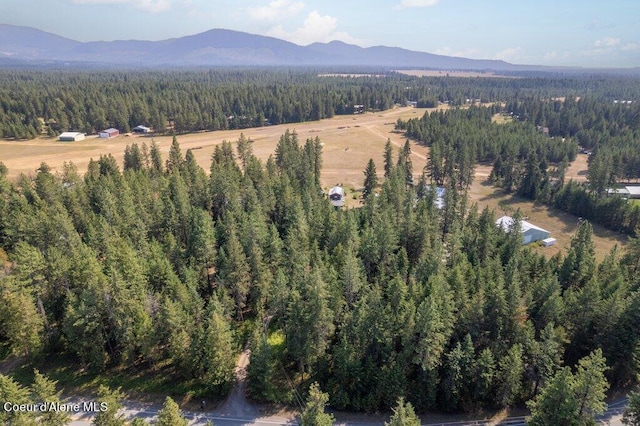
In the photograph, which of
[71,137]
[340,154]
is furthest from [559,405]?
[71,137]

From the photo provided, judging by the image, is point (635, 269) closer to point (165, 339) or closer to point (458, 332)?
point (458, 332)

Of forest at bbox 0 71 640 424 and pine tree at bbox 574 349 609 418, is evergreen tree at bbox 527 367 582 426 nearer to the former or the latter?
forest at bbox 0 71 640 424

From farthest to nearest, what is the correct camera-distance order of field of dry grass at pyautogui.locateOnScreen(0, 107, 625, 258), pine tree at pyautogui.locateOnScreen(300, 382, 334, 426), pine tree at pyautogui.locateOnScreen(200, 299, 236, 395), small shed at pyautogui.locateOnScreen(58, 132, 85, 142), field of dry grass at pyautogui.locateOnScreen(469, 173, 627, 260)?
small shed at pyautogui.locateOnScreen(58, 132, 85, 142), field of dry grass at pyautogui.locateOnScreen(0, 107, 625, 258), field of dry grass at pyautogui.locateOnScreen(469, 173, 627, 260), pine tree at pyautogui.locateOnScreen(200, 299, 236, 395), pine tree at pyautogui.locateOnScreen(300, 382, 334, 426)

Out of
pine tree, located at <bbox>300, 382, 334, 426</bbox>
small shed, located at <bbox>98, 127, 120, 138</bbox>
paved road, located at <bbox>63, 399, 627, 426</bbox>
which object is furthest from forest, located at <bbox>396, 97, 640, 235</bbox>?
small shed, located at <bbox>98, 127, 120, 138</bbox>

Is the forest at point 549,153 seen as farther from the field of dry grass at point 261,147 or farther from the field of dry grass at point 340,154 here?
the field of dry grass at point 261,147

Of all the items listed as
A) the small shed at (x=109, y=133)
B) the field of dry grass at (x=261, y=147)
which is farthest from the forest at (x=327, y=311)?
the small shed at (x=109, y=133)

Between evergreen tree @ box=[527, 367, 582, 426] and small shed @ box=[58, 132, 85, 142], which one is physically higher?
small shed @ box=[58, 132, 85, 142]

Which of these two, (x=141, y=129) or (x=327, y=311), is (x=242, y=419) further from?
(x=141, y=129)

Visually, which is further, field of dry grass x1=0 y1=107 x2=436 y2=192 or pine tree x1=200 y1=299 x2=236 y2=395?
field of dry grass x1=0 y1=107 x2=436 y2=192

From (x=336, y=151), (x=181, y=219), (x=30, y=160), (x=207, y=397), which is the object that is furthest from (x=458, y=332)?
(x=30, y=160)
